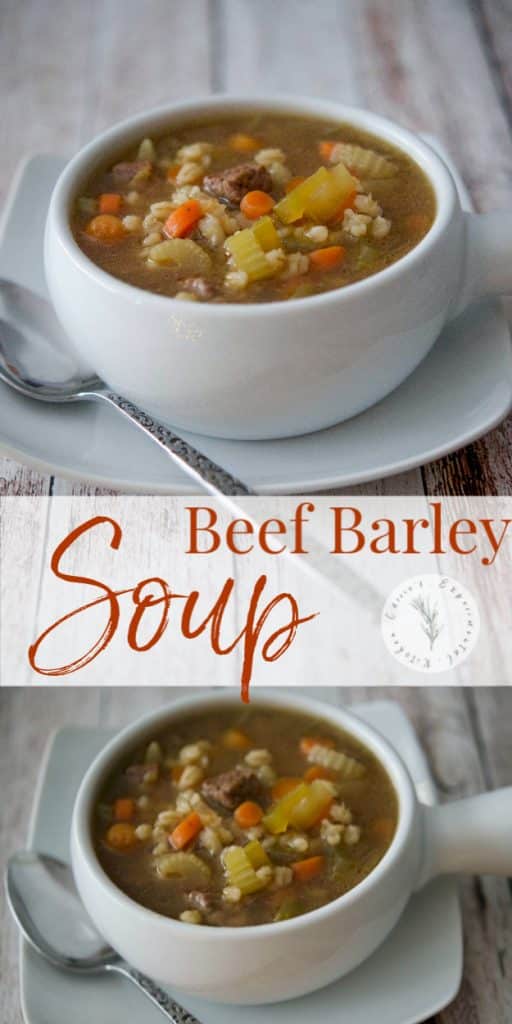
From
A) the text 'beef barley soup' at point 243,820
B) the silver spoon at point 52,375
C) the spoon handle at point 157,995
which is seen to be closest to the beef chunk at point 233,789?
the text 'beef barley soup' at point 243,820

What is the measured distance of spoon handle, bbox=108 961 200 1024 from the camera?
70 centimetres

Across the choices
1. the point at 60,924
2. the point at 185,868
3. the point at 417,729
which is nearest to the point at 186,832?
the point at 185,868

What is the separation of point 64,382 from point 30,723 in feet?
1.71

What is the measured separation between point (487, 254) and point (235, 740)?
39 cm

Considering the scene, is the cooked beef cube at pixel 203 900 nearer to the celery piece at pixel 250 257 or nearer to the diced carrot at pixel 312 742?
the diced carrot at pixel 312 742

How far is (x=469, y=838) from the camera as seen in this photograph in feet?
2.41

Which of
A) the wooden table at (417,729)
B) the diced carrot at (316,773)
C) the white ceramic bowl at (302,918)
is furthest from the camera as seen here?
the wooden table at (417,729)

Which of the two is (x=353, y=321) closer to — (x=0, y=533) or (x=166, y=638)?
(x=0, y=533)

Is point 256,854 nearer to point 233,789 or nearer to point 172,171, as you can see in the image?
point 233,789

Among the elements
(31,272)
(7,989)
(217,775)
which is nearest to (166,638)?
(217,775)

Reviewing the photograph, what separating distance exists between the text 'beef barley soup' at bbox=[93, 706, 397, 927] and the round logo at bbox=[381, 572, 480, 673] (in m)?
0.13

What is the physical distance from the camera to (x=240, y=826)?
0.72 m

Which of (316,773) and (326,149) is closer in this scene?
(326,149)

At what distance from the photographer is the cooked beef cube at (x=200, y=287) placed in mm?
464
